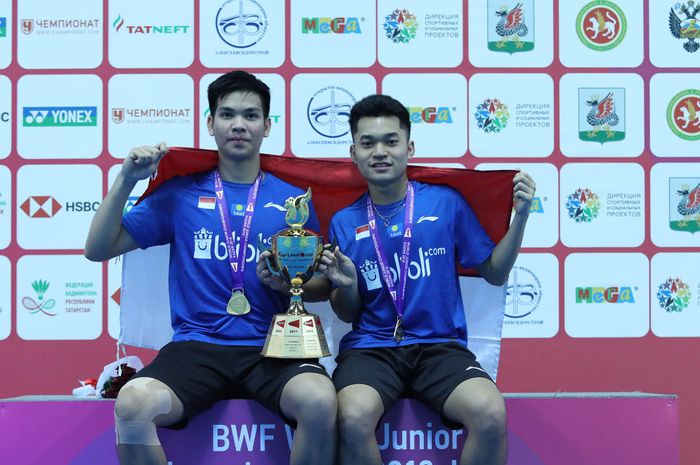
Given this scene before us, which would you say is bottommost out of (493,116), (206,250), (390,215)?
(206,250)

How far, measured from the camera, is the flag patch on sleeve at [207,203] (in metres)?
2.85

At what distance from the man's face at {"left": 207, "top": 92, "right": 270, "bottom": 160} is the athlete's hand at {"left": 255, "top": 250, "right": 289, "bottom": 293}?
41cm

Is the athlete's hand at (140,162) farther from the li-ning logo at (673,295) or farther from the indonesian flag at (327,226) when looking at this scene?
the li-ning logo at (673,295)

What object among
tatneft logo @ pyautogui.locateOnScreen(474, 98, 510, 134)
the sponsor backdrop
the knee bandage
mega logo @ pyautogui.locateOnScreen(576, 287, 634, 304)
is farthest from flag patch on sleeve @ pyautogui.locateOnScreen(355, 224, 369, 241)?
mega logo @ pyautogui.locateOnScreen(576, 287, 634, 304)

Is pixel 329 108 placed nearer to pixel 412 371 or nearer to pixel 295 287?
pixel 295 287

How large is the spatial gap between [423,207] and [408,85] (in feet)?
4.22

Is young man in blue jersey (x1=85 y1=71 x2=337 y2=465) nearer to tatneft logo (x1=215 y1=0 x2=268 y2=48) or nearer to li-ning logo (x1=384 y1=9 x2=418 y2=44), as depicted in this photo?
tatneft logo (x1=215 y1=0 x2=268 y2=48)

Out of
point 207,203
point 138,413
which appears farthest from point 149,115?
point 138,413

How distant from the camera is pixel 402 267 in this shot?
9.15 ft

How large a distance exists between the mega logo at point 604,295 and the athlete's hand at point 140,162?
2.26 metres

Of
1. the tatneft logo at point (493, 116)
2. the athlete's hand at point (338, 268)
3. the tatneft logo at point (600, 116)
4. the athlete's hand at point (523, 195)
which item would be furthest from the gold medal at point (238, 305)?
the tatneft logo at point (600, 116)

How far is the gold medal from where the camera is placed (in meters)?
2.72

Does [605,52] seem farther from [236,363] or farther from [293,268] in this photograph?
[236,363]

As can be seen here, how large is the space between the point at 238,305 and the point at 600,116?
2207 mm
